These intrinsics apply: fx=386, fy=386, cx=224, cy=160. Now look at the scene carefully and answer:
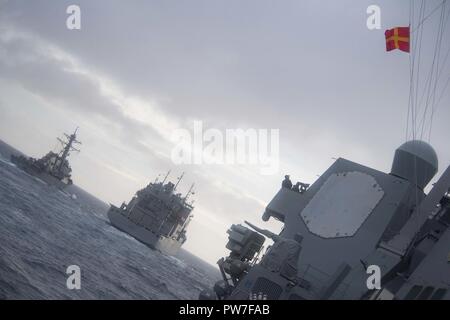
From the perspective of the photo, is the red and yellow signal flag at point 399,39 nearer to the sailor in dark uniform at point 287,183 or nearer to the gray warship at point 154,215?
the sailor in dark uniform at point 287,183

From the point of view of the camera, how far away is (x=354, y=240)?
36.6 feet

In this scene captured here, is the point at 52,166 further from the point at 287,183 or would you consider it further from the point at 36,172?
Answer: the point at 287,183

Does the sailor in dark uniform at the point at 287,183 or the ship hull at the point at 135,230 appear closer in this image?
the sailor in dark uniform at the point at 287,183

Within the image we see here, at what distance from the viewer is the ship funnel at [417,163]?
13117mm

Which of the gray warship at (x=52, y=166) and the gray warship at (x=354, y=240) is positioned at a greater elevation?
the gray warship at (x=354, y=240)

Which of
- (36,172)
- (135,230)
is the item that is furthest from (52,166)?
(135,230)

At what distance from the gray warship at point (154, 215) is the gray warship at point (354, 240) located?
7400cm

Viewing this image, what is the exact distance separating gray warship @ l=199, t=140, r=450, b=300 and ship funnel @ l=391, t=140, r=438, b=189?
33mm

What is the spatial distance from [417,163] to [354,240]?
13.6ft

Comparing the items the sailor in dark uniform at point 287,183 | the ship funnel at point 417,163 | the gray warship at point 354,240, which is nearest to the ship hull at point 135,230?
the gray warship at point 354,240

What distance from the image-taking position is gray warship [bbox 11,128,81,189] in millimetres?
104000

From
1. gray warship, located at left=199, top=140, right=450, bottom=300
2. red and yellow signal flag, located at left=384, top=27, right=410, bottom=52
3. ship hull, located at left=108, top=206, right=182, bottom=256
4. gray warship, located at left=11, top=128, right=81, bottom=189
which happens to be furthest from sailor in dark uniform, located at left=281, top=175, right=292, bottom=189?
gray warship, located at left=11, top=128, right=81, bottom=189

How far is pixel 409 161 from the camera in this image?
1321cm
